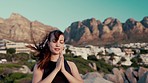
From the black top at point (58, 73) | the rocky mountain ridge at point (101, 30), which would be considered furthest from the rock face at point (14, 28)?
the black top at point (58, 73)

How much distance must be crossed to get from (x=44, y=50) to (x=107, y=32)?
15676 centimetres

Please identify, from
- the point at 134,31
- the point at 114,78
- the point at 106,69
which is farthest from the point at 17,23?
the point at 114,78

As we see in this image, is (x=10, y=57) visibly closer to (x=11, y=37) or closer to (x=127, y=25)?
(x=11, y=37)

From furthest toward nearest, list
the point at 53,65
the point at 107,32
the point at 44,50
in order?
the point at 107,32 → the point at 44,50 → the point at 53,65

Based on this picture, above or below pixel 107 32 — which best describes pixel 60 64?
below

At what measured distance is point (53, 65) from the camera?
10.0 feet

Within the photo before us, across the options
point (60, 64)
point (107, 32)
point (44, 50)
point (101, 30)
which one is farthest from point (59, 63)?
point (101, 30)

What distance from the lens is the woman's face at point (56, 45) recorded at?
3.06m

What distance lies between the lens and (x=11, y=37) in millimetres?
127688

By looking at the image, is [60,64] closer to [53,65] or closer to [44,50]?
[53,65]

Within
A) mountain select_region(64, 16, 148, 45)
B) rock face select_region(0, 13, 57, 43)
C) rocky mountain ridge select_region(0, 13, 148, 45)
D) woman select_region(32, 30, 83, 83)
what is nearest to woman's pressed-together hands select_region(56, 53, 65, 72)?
woman select_region(32, 30, 83, 83)

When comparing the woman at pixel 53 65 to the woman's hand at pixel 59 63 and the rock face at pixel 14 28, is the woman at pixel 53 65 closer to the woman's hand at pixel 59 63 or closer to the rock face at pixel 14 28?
the woman's hand at pixel 59 63

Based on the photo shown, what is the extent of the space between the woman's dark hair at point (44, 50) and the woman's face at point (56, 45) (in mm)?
31

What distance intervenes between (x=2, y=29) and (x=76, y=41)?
41.6m
